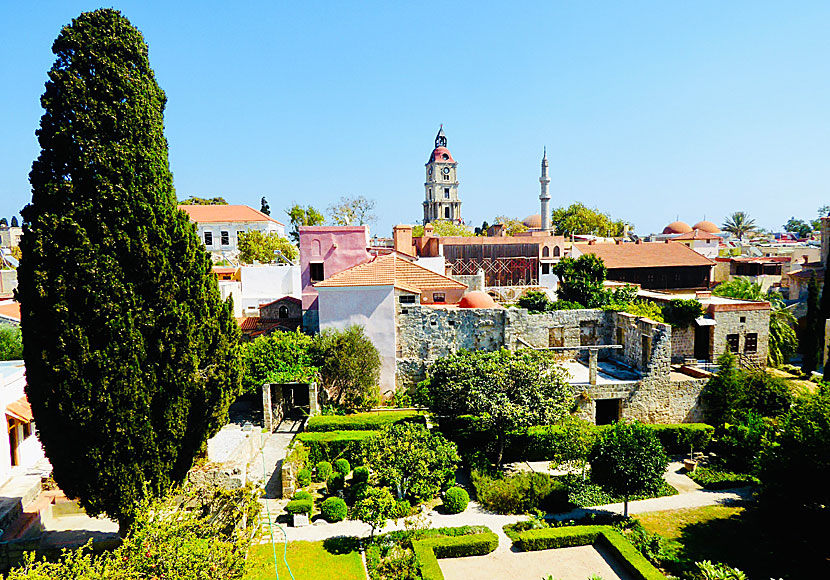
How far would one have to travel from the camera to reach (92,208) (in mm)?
11484

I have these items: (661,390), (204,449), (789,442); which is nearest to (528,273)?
(661,390)

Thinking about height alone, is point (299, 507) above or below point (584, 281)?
below

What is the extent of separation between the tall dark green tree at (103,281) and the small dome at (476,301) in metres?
17.3

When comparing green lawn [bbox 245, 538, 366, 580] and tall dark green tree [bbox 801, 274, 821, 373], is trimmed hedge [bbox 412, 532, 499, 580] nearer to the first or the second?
green lawn [bbox 245, 538, 366, 580]

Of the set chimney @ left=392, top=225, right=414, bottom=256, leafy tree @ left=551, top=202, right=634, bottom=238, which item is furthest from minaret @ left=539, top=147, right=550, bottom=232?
chimney @ left=392, top=225, right=414, bottom=256

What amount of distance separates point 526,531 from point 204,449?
9.66m

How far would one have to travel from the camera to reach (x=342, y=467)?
18281 millimetres

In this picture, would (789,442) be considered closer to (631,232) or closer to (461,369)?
(461,369)

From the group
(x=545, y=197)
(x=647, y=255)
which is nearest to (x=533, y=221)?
(x=545, y=197)

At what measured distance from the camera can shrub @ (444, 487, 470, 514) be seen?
1682 centimetres

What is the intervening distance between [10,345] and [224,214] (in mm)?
37646

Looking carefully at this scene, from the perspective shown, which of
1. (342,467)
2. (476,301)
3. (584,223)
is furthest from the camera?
(584,223)

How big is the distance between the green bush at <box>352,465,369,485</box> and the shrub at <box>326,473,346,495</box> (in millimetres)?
542

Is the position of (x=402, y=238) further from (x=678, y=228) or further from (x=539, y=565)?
(x=678, y=228)
